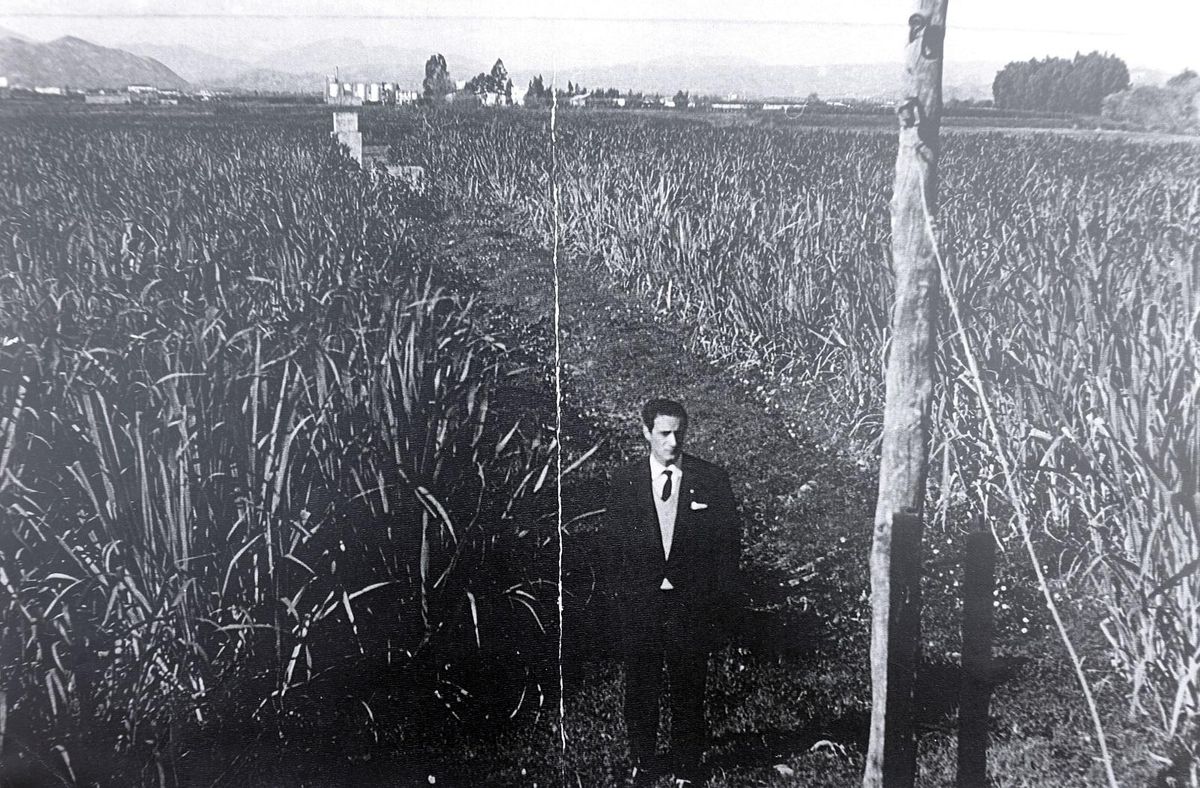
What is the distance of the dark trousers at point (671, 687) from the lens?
5.56 feet

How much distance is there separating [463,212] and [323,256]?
1.42ft

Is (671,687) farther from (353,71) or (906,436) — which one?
(353,71)

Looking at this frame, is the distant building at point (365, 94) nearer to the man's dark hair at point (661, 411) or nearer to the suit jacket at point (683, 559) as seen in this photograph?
the man's dark hair at point (661, 411)

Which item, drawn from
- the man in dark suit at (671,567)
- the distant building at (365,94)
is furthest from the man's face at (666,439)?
the distant building at (365,94)

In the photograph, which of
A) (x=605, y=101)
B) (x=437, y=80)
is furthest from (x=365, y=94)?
(x=605, y=101)

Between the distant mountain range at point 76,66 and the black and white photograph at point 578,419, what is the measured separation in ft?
0.04

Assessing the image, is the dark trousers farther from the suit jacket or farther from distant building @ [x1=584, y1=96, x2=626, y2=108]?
distant building @ [x1=584, y1=96, x2=626, y2=108]

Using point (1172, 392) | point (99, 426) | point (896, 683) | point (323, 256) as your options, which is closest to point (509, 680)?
point (896, 683)

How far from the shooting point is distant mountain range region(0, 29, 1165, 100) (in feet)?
6.23

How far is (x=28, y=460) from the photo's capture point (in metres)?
1.77

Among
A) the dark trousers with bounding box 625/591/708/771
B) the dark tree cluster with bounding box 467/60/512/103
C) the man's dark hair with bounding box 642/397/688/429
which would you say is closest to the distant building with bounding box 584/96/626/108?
the dark tree cluster with bounding box 467/60/512/103

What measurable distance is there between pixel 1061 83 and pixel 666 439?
57.2 inches

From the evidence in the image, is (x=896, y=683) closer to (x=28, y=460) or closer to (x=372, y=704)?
(x=372, y=704)

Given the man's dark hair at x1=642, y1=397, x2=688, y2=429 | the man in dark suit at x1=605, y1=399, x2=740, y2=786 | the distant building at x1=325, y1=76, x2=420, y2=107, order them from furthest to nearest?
the distant building at x1=325, y1=76, x2=420, y2=107 → the man's dark hair at x1=642, y1=397, x2=688, y2=429 → the man in dark suit at x1=605, y1=399, x2=740, y2=786
